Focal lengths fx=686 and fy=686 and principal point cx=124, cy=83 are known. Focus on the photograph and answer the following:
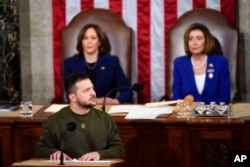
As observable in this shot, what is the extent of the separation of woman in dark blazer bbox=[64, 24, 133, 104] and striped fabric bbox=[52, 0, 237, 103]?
0.48 m

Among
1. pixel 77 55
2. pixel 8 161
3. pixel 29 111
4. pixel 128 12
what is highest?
pixel 128 12

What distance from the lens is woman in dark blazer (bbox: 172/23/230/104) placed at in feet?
21.3

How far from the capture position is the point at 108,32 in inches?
277

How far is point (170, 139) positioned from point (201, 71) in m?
1.53

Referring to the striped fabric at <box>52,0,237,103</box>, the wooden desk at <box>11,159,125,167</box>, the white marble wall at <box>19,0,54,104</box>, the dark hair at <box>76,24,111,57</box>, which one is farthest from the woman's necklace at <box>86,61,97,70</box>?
the wooden desk at <box>11,159,125,167</box>

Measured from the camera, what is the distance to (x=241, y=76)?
285 inches

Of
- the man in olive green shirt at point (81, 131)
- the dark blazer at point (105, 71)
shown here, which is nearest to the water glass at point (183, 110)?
the man in olive green shirt at point (81, 131)

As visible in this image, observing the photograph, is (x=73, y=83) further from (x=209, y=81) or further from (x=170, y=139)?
(x=209, y=81)

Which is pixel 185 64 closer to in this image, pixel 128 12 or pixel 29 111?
pixel 128 12

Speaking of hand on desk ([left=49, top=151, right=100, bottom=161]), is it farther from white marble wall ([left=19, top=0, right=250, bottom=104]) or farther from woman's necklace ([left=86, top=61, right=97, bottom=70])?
white marble wall ([left=19, top=0, right=250, bottom=104])

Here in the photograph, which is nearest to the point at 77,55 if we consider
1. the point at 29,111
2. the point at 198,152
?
the point at 29,111

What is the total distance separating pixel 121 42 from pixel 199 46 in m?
0.91

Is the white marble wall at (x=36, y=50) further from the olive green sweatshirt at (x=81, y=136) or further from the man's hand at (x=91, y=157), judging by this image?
the man's hand at (x=91, y=157)

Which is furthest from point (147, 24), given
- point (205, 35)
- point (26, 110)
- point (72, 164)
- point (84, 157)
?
point (72, 164)
